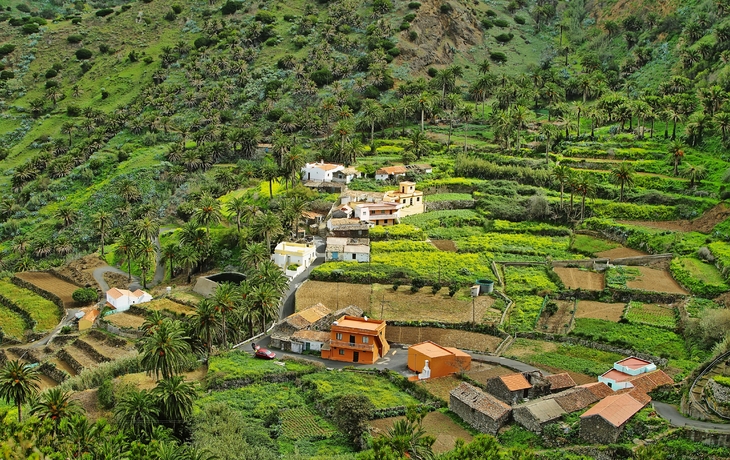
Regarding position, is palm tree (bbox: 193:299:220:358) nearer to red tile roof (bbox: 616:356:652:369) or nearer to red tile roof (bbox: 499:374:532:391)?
red tile roof (bbox: 499:374:532:391)

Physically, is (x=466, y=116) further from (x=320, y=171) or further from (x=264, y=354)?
(x=264, y=354)

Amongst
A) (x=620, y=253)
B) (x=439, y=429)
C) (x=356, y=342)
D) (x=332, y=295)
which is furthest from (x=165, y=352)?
(x=620, y=253)

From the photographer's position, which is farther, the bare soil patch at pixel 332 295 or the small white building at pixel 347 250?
the small white building at pixel 347 250

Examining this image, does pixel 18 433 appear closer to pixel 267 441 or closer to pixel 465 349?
pixel 267 441

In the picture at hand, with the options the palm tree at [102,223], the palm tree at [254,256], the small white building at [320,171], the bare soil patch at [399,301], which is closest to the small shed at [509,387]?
the bare soil patch at [399,301]

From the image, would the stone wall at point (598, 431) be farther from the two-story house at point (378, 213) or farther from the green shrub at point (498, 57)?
the green shrub at point (498, 57)

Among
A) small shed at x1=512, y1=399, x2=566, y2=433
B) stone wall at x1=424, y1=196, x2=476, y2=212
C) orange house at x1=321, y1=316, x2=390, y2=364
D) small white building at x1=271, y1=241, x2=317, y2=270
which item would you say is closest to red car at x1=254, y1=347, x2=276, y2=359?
orange house at x1=321, y1=316, x2=390, y2=364
